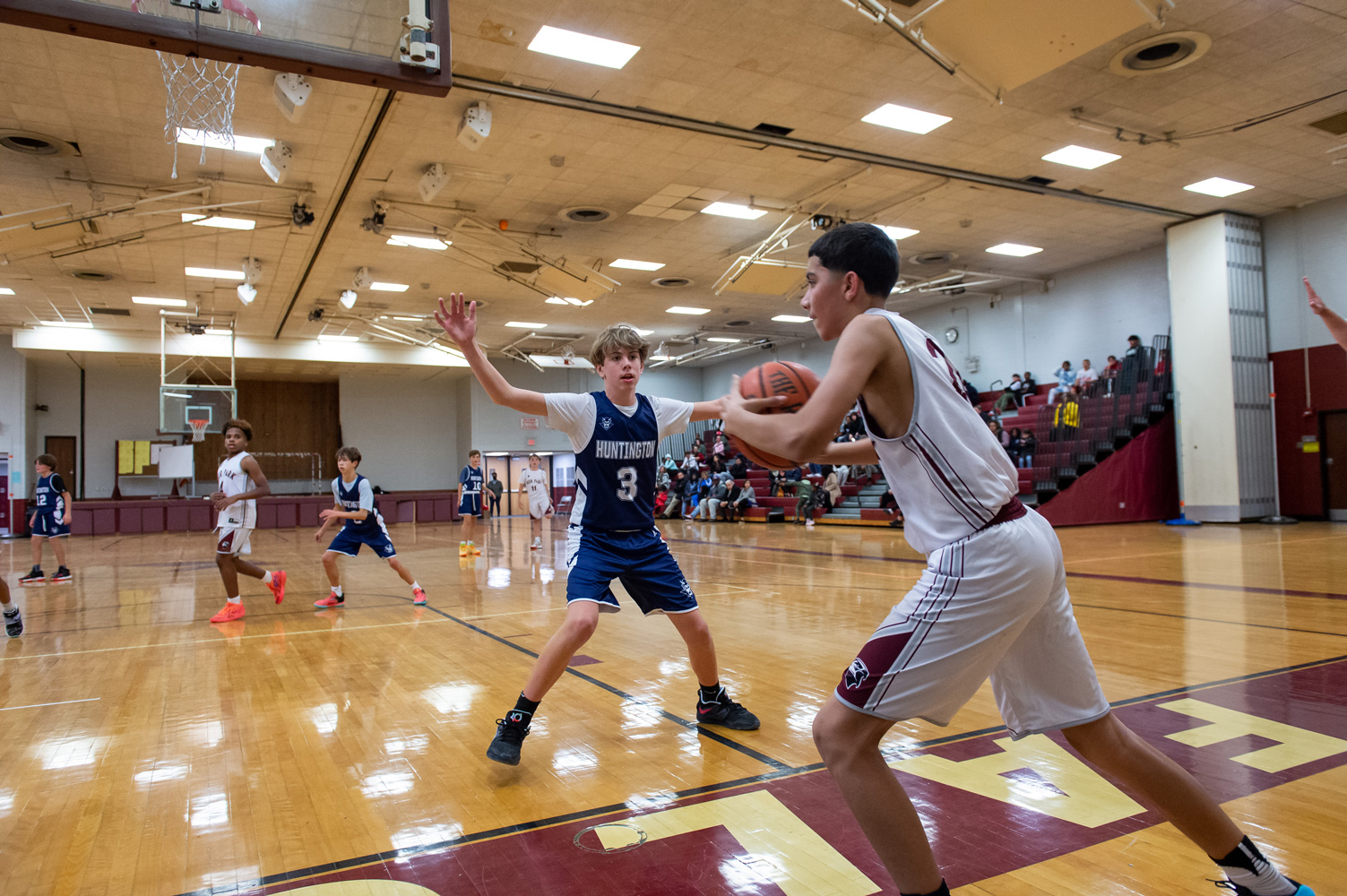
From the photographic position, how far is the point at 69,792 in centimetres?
304

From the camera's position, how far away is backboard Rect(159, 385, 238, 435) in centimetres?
2034

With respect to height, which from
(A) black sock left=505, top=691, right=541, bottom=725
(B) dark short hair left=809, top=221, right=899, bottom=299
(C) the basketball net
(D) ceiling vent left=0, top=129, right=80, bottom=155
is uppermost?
(D) ceiling vent left=0, top=129, right=80, bottom=155

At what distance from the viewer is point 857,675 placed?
176cm

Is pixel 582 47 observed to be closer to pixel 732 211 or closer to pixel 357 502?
pixel 357 502

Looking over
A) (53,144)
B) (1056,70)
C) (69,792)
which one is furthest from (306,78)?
(1056,70)

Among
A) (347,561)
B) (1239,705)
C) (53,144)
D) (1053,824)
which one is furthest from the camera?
(347,561)

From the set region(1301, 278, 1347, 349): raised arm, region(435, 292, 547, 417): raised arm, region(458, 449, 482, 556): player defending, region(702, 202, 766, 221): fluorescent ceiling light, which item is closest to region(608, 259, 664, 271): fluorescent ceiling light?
region(702, 202, 766, 221): fluorescent ceiling light

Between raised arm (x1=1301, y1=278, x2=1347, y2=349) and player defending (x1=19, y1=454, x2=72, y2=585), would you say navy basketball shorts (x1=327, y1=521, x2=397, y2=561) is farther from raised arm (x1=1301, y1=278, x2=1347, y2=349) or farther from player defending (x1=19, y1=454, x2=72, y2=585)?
raised arm (x1=1301, y1=278, x2=1347, y2=349)

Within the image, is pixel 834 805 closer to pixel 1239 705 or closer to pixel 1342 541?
pixel 1239 705

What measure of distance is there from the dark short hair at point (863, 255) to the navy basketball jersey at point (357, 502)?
6710mm

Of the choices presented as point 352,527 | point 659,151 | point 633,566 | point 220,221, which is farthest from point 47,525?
point 633,566

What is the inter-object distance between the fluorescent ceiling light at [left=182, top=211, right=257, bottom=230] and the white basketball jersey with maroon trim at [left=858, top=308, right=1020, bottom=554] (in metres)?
14.4

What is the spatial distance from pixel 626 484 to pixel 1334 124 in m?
13.4

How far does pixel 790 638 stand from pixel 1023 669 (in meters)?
3.90
